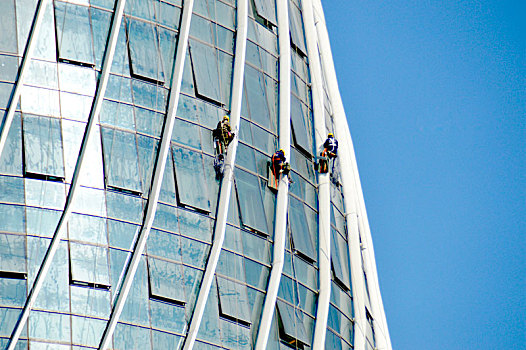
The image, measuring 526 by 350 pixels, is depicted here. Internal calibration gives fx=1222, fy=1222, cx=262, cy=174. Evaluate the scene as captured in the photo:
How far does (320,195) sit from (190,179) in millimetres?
9065

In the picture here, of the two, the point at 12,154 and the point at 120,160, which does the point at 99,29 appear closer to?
the point at 120,160

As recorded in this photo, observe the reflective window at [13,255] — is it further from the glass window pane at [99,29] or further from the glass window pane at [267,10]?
the glass window pane at [267,10]

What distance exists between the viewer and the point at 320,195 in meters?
62.2

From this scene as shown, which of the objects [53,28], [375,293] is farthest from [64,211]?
[375,293]

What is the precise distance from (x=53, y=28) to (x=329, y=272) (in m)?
17.6

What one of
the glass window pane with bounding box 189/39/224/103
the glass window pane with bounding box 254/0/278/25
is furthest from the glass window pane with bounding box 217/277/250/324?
the glass window pane with bounding box 254/0/278/25

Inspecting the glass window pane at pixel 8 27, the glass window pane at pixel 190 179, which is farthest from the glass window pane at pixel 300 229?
the glass window pane at pixel 8 27

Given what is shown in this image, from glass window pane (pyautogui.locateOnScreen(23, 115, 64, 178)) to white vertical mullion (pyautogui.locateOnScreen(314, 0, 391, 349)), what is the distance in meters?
17.2

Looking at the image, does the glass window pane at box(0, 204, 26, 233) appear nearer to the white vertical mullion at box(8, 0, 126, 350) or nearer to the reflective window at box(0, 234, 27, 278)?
the reflective window at box(0, 234, 27, 278)

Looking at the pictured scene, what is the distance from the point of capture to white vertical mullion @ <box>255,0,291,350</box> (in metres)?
54.9

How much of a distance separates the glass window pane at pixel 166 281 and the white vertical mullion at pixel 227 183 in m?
0.97

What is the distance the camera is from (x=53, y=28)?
55625 mm

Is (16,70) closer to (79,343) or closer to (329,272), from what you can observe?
(79,343)

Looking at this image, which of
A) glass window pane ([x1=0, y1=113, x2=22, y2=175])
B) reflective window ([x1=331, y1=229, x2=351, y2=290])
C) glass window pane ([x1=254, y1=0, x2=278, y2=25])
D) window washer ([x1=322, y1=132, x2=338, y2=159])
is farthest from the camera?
glass window pane ([x1=254, y1=0, x2=278, y2=25])
